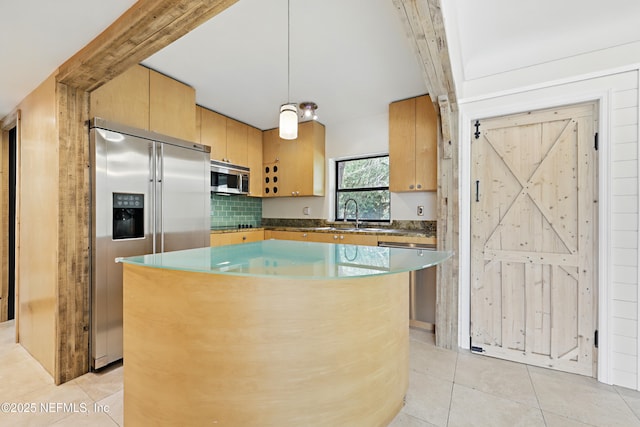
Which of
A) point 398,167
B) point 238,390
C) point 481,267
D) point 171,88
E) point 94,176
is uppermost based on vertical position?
point 171,88

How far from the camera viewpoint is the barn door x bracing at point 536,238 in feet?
7.29

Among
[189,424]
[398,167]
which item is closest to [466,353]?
[398,167]

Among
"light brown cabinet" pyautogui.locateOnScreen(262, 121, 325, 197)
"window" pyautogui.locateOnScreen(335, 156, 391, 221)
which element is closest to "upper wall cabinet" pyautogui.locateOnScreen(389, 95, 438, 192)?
"window" pyautogui.locateOnScreen(335, 156, 391, 221)

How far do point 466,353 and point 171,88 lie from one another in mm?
3614

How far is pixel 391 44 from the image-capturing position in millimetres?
2248

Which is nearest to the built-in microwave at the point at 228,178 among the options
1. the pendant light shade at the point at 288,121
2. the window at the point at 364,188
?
the window at the point at 364,188

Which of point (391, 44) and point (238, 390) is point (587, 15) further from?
point (238, 390)

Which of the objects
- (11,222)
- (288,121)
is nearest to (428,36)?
(288,121)

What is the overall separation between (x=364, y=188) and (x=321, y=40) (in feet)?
7.43

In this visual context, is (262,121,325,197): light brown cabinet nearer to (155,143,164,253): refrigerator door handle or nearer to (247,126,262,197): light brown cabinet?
(247,126,262,197): light brown cabinet

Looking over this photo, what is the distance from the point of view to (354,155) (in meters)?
4.12

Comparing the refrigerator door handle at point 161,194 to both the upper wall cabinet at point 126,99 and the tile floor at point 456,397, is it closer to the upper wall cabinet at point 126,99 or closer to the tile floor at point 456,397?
the upper wall cabinet at point 126,99

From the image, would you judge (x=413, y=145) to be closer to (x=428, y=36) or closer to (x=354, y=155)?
(x=354, y=155)

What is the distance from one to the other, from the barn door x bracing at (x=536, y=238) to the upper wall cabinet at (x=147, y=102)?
9.04ft
